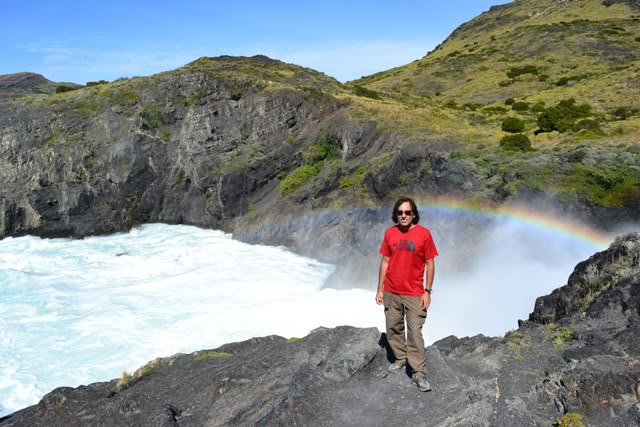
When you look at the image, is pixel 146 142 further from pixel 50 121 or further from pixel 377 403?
pixel 377 403

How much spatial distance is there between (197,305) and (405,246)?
15.3m

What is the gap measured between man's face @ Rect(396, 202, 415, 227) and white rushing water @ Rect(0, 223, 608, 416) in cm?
1098

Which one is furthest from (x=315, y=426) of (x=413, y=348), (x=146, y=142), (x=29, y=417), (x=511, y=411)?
(x=146, y=142)

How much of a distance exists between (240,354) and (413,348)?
12.1 feet

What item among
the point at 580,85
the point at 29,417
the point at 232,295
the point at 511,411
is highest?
the point at 580,85

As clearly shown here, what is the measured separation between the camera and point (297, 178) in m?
32.9

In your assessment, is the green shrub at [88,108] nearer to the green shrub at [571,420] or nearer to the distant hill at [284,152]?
the distant hill at [284,152]

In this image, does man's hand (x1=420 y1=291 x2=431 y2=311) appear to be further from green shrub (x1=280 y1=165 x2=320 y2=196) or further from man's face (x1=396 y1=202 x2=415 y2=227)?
green shrub (x1=280 y1=165 x2=320 y2=196)

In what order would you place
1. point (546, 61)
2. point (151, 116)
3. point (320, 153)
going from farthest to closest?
point (546, 61), point (151, 116), point (320, 153)

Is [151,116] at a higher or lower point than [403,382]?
higher

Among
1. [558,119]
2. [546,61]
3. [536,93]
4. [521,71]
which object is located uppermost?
[546,61]

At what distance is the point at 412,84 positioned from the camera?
236ft

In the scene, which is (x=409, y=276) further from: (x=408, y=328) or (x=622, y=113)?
(x=622, y=113)

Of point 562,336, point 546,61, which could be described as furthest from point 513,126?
point 546,61
